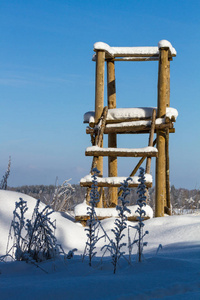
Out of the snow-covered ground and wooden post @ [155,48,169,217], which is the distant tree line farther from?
the snow-covered ground

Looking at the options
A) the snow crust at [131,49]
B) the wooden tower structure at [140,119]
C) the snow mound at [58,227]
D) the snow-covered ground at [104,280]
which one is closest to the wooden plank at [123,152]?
the wooden tower structure at [140,119]

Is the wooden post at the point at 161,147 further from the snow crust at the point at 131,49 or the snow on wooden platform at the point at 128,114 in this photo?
the snow on wooden platform at the point at 128,114

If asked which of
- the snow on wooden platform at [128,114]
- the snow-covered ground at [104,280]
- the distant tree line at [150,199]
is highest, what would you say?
the snow on wooden platform at [128,114]

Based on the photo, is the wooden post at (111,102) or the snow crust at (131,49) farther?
the wooden post at (111,102)

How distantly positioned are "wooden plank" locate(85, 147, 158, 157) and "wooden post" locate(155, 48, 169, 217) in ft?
2.48

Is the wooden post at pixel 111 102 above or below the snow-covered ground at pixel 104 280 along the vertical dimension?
above

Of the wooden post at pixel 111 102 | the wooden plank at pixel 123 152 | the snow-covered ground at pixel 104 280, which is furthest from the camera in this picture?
the wooden post at pixel 111 102

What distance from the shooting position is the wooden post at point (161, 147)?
7836 mm

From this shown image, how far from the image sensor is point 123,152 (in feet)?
24.6

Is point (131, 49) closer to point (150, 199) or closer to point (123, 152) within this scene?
point (123, 152)

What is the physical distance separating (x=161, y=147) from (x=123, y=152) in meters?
1.18

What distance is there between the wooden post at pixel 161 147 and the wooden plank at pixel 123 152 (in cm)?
75

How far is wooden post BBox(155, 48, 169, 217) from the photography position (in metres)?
7.84

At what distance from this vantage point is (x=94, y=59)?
9.16 meters
